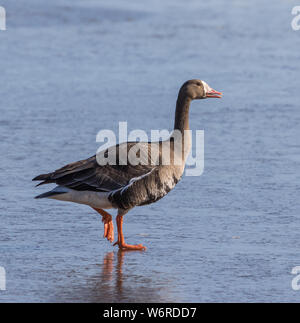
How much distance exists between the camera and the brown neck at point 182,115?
7852 millimetres

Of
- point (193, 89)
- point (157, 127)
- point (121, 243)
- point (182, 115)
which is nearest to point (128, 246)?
point (121, 243)

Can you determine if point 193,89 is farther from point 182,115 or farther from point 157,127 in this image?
point 157,127

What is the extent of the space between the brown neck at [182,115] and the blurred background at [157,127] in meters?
0.80

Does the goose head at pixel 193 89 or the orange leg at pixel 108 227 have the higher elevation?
the goose head at pixel 193 89

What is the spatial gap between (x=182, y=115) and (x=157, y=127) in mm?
3124

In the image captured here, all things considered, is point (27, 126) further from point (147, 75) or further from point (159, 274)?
point (159, 274)

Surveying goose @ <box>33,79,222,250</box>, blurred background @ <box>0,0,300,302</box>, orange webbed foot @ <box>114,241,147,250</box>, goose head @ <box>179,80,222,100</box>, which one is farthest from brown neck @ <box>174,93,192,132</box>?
orange webbed foot @ <box>114,241,147,250</box>

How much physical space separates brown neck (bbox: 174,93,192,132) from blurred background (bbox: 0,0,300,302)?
0.80 meters

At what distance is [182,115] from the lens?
25.9ft

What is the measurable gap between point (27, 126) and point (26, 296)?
5401 millimetres

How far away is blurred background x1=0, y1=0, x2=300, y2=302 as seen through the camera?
250 inches

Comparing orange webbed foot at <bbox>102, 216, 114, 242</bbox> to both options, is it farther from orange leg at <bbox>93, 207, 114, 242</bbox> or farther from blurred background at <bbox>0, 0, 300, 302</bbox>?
blurred background at <bbox>0, 0, 300, 302</bbox>

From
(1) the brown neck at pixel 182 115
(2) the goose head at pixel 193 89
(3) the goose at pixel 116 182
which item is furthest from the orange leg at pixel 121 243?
(2) the goose head at pixel 193 89

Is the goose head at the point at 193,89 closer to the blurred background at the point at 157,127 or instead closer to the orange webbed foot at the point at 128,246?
the blurred background at the point at 157,127
